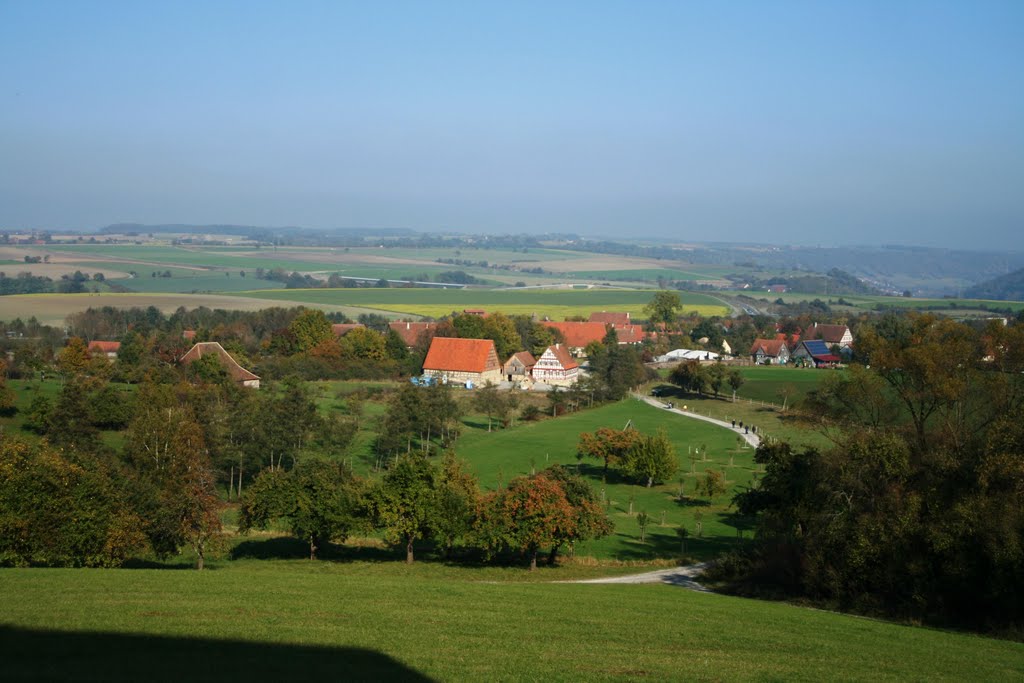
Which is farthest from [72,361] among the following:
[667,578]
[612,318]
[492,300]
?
[492,300]

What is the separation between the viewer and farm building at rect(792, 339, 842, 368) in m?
77.0

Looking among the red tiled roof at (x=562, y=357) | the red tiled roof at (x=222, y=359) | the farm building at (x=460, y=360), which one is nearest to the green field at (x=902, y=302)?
the red tiled roof at (x=562, y=357)

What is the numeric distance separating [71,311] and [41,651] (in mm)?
86348

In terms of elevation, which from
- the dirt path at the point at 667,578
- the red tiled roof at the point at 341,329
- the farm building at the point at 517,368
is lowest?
the farm building at the point at 517,368

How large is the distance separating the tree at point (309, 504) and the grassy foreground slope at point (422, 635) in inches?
166

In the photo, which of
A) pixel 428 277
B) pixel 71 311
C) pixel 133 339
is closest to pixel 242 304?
pixel 71 311

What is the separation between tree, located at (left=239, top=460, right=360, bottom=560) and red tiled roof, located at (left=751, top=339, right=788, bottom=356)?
62936 millimetres

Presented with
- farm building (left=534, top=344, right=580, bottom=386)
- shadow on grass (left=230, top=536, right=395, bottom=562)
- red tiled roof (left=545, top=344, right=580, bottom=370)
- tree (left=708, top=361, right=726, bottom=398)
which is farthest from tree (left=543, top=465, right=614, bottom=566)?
red tiled roof (left=545, top=344, right=580, bottom=370)

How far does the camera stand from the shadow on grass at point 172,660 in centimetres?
1004

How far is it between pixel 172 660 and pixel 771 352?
75945 millimetres

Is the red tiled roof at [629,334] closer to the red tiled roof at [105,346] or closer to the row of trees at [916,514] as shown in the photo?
the red tiled roof at [105,346]

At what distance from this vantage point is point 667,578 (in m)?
22.7

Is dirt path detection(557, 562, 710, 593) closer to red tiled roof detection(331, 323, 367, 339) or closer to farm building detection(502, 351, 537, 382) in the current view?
farm building detection(502, 351, 537, 382)

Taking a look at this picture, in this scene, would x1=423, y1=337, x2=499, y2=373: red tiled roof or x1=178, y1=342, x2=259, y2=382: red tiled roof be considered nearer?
x1=178, y1=342, x2=259, y2=382: red tiled roof
